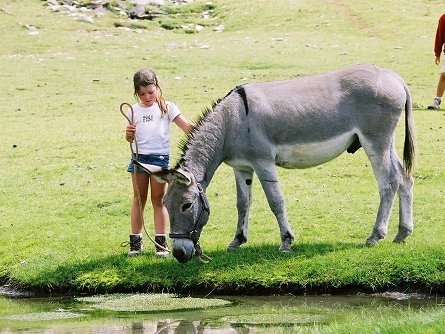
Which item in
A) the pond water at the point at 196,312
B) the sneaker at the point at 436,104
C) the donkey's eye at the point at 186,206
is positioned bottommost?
the pond water at the point at 196,312

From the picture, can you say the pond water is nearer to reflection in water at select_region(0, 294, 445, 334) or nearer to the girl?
reflection in water at select_region(0, 294, 445, 334)

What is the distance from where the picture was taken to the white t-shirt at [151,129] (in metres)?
10.8

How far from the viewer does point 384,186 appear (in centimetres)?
1078

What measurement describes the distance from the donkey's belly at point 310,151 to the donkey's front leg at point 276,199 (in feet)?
0.96

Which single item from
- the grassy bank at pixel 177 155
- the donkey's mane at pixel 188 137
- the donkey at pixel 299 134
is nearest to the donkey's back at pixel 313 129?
the donkey at pixel 299 134

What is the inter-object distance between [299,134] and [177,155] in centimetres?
142

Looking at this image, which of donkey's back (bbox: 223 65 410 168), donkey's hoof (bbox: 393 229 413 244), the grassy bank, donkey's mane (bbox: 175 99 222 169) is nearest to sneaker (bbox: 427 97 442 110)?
the grassy bank

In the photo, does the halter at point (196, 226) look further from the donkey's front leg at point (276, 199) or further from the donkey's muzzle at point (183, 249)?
the donkey's front leg at point (276, 199)

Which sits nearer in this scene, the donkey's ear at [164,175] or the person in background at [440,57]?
the donkey's ear at [164,175]

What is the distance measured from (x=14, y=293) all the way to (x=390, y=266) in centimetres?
422

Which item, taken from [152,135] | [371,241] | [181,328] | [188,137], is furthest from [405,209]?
[181,328]

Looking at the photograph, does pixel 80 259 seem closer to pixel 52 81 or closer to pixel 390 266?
pixel 390 266

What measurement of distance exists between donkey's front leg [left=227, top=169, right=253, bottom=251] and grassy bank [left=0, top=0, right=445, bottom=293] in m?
0.18

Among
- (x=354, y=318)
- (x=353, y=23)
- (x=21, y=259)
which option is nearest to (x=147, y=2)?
(x=353, y=23)
